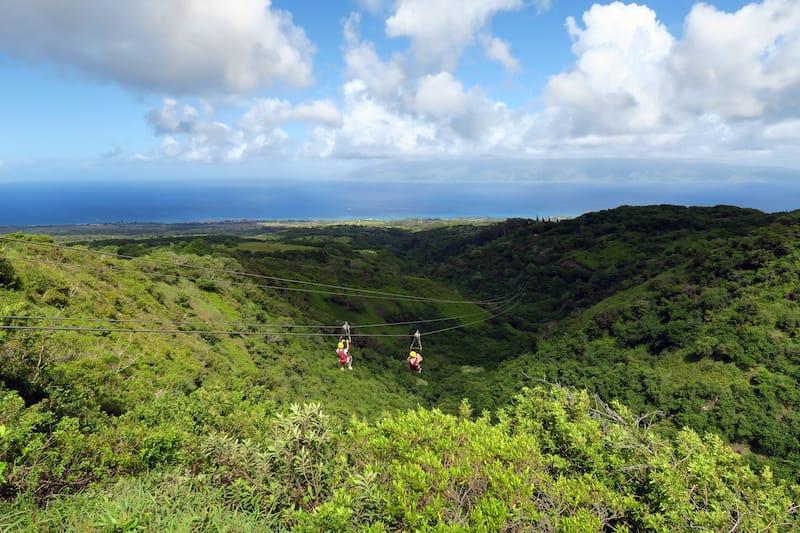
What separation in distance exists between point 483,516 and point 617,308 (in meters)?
74.0

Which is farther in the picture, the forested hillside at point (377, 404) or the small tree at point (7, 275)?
the small tree at point (7, 275)

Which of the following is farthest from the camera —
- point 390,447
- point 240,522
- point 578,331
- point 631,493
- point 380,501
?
point 578,331

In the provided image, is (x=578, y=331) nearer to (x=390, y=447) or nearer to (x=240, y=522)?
(x=390, y=447)

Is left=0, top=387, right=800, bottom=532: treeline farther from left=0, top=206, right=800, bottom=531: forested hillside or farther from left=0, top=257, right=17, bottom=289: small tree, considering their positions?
left=0, top=257, right=17, bottom=289: small tree

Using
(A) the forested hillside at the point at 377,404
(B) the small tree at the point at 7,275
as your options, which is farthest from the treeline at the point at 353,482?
(B) the small tree at the point at 7,275

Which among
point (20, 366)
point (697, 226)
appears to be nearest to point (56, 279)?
point (20, 366)

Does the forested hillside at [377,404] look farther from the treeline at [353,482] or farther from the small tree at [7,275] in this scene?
the small tree at [7,275]

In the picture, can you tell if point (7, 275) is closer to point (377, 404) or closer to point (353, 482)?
point (353, 482)

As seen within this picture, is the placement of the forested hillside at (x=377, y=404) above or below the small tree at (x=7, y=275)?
below

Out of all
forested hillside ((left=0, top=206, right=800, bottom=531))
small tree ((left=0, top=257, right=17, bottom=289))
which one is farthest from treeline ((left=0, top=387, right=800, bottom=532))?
small tree ((left=0, top=257, right=17, bottom=289))

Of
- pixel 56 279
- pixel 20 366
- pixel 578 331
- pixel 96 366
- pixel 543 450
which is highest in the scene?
pixel 56 279

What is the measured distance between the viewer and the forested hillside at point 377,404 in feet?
35.8

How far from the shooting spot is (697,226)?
124 metres

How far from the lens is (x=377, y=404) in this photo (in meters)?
53.1
